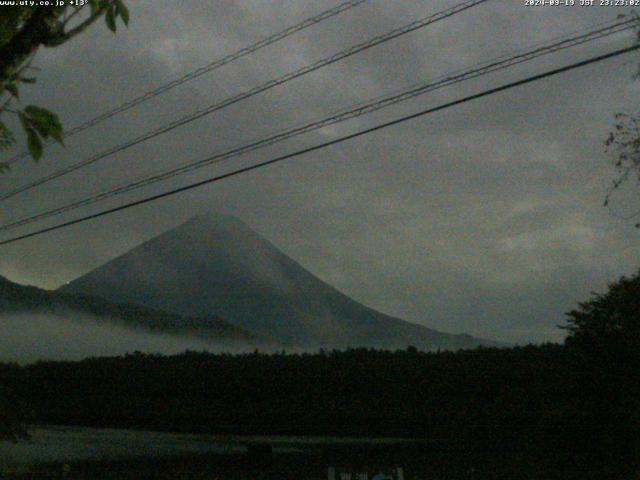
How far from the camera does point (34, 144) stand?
301 cm

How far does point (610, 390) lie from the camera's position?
1308cm

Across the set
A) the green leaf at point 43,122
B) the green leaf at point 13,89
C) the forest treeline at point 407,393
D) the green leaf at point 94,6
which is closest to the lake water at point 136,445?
the forest treeline at point 407,393

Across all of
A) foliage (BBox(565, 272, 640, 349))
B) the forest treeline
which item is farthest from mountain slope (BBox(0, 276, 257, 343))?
foliage (BBox(565, 272, 640, 349))

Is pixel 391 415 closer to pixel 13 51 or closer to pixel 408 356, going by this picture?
pixel 408 356

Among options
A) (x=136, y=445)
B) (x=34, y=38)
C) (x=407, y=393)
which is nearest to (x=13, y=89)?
(x=34, y=38)

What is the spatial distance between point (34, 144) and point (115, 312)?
50.9 meters

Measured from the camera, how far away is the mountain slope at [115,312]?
1934 inches

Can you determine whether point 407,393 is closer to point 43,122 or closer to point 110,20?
point 110,20

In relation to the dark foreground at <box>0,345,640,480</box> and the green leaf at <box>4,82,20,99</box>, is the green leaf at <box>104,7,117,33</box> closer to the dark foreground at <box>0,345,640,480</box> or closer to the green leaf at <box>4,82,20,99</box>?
the green leaf at <box>4,82,20,99</box>

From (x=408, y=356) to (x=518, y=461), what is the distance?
26.8 feet

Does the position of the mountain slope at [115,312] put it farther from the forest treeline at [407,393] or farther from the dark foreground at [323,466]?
A: the dark foreground at [323,466]

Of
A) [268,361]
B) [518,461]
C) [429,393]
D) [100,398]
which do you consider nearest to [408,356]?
[429,393]

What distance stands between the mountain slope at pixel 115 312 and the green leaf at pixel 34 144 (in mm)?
45735

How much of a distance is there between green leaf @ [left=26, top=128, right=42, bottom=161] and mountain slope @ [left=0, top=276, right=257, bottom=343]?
1801 inches
